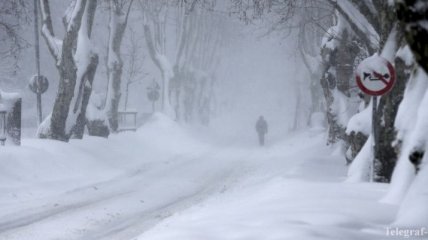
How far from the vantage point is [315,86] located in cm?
3631

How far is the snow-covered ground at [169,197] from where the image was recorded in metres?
5.55

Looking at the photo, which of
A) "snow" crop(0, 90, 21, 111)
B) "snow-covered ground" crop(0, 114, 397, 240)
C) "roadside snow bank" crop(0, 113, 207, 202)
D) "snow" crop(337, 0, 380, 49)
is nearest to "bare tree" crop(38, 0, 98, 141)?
"roadside snow bank" crop(0, 113, 207, 202)

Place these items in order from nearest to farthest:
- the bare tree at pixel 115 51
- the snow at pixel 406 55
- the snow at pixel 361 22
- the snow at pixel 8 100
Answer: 1. the snow at pixel 406 55
2. the snow at pixel 361 22
3. the snow at pixel 8 100
4. the bare tree at pixel 115 51

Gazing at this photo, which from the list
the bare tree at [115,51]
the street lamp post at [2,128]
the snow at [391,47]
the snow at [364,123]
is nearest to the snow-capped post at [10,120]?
the street lamp post at [2,128]

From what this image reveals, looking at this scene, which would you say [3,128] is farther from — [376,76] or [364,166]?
[376,76]

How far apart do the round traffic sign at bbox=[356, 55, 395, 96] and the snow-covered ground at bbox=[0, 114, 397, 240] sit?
1.53 m

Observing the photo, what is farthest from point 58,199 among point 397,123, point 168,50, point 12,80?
point 168,50

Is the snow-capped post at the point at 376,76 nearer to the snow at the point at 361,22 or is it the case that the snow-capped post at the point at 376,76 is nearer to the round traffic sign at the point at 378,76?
the round traffic sign at the point at 378,76

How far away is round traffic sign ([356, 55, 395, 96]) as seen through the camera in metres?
7.90

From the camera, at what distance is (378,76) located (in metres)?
7.92

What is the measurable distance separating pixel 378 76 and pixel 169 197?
16.5 feet

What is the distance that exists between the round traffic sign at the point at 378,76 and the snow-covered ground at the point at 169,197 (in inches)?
60.4

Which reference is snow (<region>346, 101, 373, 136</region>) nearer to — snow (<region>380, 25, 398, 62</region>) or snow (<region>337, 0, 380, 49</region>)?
snow (<region>337, 0, 380, 49</region>)

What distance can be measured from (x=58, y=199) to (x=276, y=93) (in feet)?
276
